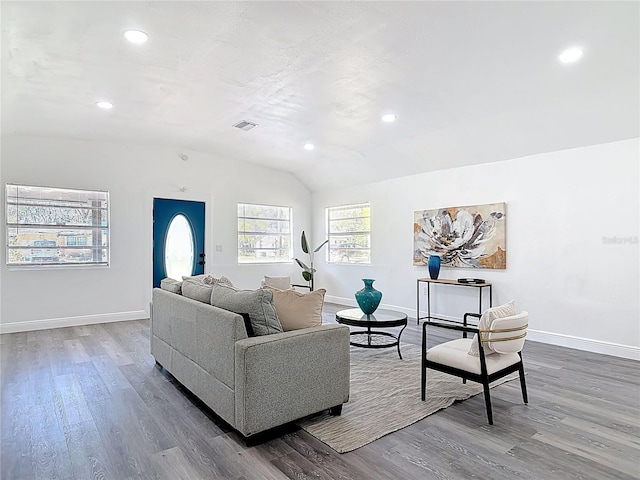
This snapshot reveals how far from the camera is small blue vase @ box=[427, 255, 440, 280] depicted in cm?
602

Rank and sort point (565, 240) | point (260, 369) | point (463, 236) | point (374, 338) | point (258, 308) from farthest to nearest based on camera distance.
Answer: point (463, 236), point (374, 338), point (565, 240), point (258, 308), point (260, 369)

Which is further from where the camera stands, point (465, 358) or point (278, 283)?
point (278, 283)

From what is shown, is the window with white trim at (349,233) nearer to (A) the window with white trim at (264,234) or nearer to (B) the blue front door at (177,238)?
(A) the window with white trim at (264,234)

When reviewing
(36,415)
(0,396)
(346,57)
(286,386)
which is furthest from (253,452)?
(346,57)

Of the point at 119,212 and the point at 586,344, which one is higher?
the point at 119,212

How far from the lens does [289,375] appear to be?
2.60 metres

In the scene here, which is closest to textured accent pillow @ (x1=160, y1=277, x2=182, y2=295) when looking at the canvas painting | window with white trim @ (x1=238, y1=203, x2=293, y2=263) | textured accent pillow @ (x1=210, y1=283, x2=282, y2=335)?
textured accent pillow @ (x1=210, y1=283, x2=282, y2=335)

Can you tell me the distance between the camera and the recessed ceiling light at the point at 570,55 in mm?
3105

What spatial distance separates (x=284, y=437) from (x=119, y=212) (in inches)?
199

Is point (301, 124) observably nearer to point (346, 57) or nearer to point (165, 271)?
point (346, 57)

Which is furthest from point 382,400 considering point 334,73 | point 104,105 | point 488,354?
point 104,105

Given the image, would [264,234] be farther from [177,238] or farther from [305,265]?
[177,238]

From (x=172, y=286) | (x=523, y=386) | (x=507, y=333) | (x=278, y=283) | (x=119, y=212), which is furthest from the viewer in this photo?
(x=119, y=212)

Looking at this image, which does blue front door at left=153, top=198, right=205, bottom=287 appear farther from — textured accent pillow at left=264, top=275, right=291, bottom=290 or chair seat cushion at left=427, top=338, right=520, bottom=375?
chair seat cushion at left=427, top=338, right=520, bottom=375
